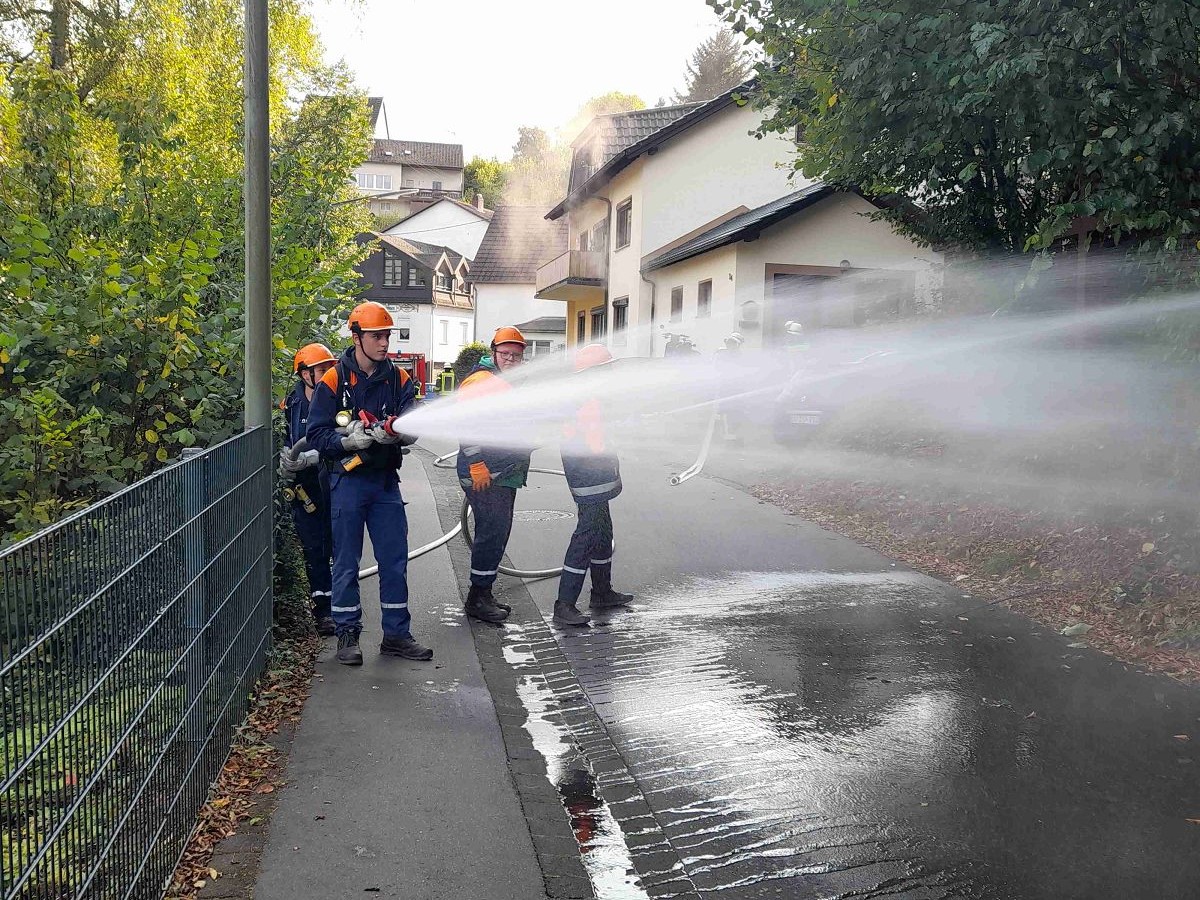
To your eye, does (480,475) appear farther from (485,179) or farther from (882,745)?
(485,179)

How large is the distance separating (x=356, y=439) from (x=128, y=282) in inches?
55.9

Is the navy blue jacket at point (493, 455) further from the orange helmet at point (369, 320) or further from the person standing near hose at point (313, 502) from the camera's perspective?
the orange helmet at point (369, 320)

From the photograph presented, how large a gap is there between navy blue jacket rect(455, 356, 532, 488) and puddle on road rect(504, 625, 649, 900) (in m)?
1.44

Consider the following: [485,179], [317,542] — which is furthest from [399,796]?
[485,179]

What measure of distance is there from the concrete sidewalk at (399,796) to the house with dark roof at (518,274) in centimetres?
4650

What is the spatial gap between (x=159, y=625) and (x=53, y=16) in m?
13.5

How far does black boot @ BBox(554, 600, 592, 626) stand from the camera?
24.7 feet

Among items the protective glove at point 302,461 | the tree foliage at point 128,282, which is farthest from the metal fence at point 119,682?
the protective glove at point 302,461

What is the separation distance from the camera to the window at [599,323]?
105 ft

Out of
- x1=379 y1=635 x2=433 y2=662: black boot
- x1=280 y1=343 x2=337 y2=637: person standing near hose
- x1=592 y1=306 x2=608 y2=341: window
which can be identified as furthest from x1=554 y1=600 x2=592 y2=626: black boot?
x1=592 y1=306 x2=608 y2=341: window

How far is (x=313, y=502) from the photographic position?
707cm

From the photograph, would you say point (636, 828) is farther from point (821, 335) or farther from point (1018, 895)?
point (821, 335)

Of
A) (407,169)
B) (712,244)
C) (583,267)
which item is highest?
(407,169)

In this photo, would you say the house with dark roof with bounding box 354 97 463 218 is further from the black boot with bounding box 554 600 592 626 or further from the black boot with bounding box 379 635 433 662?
the black boot with bounding box 379 635 433 662
